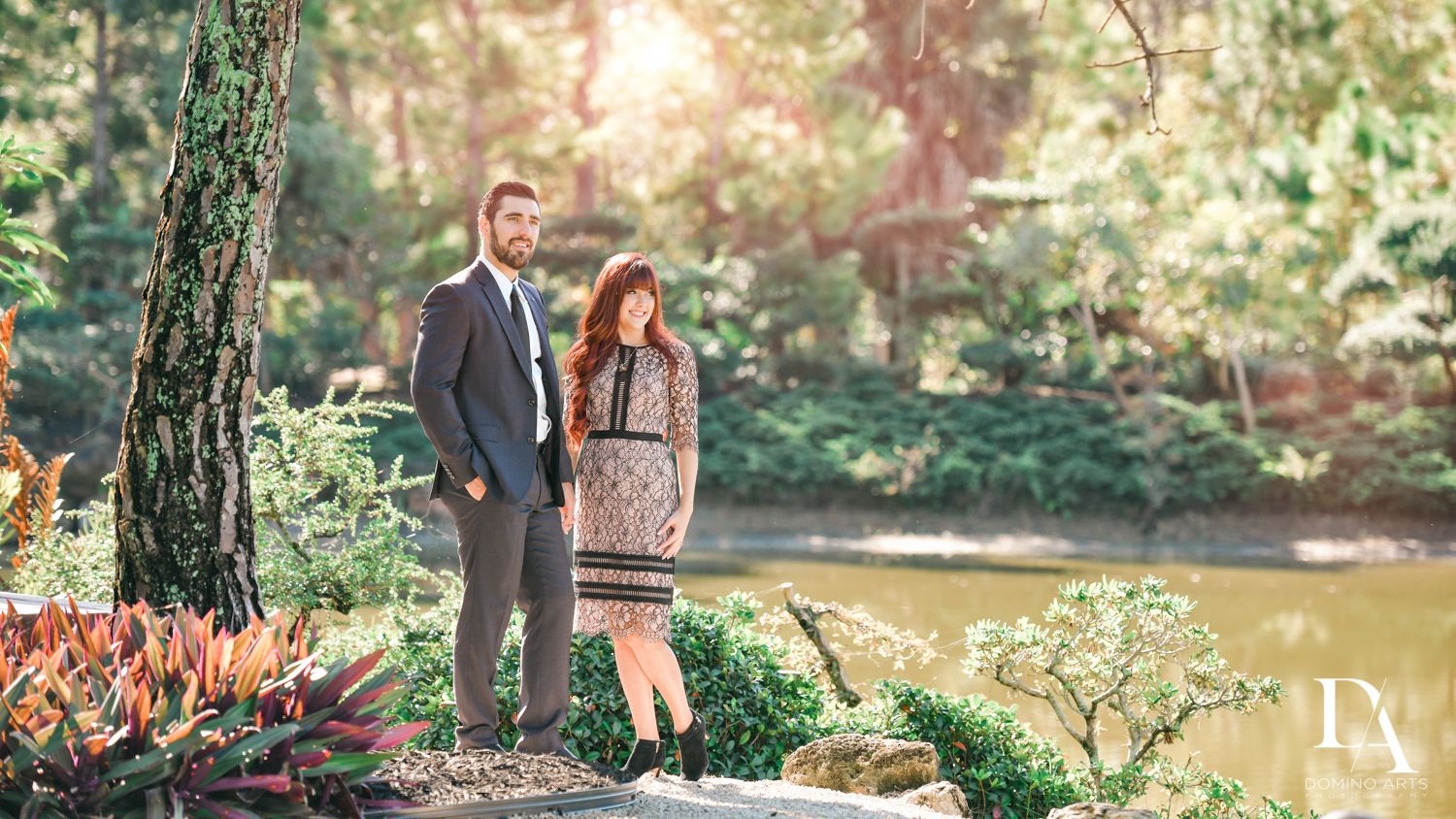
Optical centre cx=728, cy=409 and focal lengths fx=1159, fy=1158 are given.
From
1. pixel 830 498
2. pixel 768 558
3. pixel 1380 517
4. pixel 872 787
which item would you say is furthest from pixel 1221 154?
pixel 872 787

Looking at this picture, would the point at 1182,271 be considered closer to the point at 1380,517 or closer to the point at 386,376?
the point at 1380,517

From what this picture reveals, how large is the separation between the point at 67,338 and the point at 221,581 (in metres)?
16.2

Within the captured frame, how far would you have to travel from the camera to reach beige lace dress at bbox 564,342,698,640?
388 centimetres

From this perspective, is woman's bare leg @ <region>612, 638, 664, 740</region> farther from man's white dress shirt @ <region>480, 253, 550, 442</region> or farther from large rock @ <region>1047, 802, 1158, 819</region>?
large rock @ <region>1047, 802, 1158, 819</region>

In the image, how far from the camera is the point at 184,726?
2564 millimetres

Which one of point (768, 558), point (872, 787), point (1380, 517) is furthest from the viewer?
point (1380, 517)

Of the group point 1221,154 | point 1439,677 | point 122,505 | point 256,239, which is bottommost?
point 1439,677

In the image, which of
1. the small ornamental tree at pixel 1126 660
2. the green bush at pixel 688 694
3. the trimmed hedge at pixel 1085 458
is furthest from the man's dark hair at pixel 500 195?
the trimmed hedge at pixel 1085 458

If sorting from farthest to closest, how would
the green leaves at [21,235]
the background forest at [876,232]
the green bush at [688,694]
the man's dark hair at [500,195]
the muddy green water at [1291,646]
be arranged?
the background forest at [876,232]
the muddy green water at [1291,646]
the green leaves at [21,235]
the green bush at [688,694]
the man's dark hair at [500,195]

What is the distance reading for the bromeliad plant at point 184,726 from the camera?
2.58 meters

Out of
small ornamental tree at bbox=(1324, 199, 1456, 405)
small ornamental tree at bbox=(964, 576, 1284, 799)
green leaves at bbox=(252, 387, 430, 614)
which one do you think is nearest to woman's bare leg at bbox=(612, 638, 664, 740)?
small ornamental tree at bbox=(964, 576, 1284, 799)

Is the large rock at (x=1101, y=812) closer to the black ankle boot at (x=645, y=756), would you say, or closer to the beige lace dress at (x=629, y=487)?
the black ankle boot at (x=645, y=756)

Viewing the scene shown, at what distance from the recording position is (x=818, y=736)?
496cm

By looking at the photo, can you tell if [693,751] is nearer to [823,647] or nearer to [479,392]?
[479,392]
